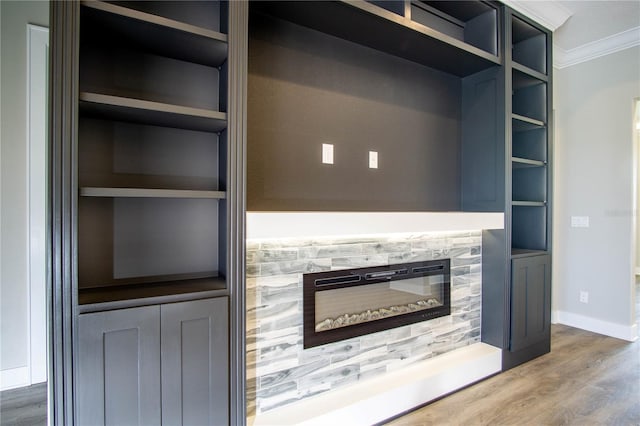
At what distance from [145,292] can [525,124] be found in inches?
124

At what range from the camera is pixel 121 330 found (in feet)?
4.44

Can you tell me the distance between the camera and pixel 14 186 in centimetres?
232

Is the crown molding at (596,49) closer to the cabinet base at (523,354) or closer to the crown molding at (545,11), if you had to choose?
the crown molding at (545,11)

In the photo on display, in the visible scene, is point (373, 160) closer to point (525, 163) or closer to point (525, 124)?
point (525, 163)

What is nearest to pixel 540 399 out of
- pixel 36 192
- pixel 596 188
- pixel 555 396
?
pixel 555 396

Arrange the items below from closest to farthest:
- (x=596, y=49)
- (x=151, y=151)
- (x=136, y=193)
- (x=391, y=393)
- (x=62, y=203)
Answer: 1. (x=62, y=203)
2. (x=136, y=193)
3. (x=151, y=151)
4. (x=391, y=393)
5. (x=596, y=49)

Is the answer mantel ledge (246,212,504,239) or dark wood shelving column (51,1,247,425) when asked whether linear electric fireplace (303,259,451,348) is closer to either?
mantel ledge (246,212,504,239)

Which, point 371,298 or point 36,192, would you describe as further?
point 36,192

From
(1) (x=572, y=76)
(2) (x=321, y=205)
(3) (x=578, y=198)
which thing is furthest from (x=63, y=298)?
(1) (x=572, y=76)

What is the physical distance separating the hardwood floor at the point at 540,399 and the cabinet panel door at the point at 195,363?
1.08 m

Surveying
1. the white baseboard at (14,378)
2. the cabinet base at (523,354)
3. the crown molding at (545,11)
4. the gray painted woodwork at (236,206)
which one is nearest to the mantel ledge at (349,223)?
the gray painted woodwork at (236,206)

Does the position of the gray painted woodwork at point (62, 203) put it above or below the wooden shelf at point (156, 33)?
below

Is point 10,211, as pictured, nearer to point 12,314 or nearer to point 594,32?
point 12,314

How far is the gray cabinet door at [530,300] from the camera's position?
269 centimetres
